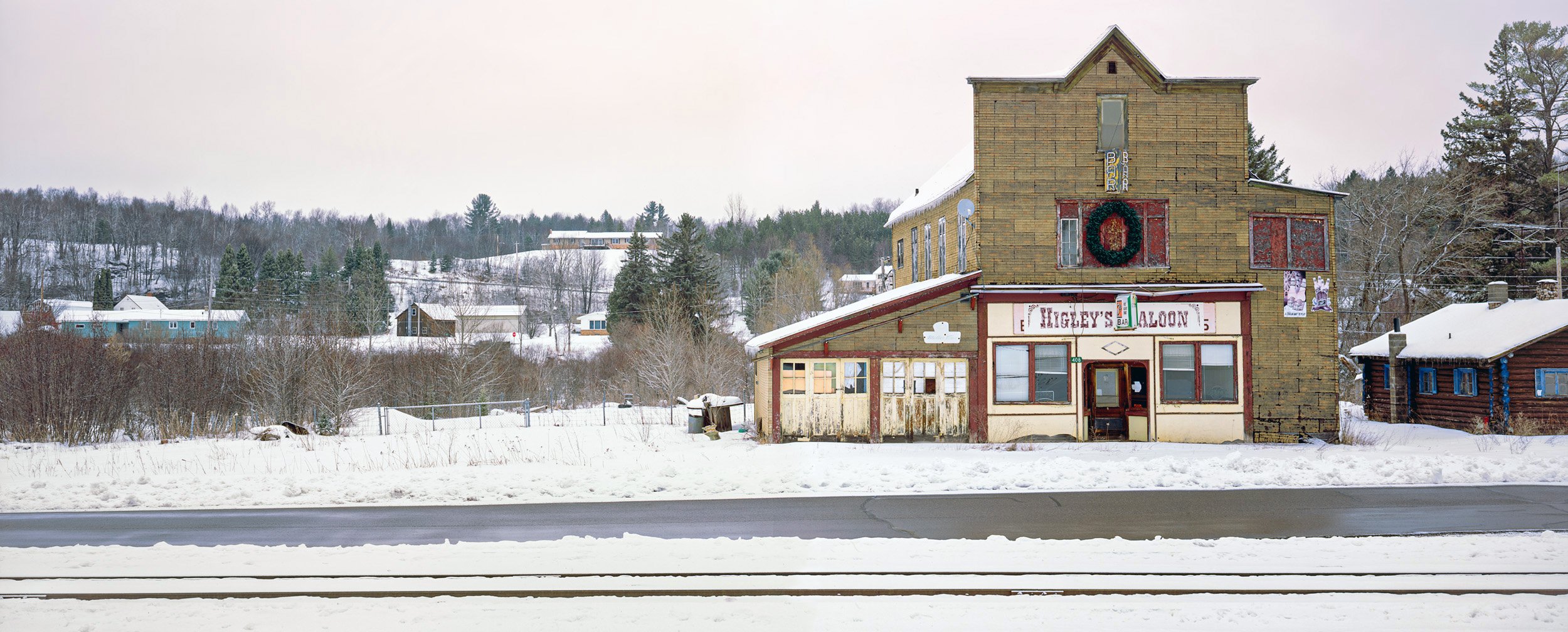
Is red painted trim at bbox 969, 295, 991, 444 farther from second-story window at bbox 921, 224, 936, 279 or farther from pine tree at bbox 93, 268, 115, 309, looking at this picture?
pine tree at bbox 93, 268, 115, 309

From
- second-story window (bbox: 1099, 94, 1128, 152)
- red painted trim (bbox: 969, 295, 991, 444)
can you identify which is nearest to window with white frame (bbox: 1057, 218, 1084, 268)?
second-story window (bbox: 1099, 94, 1128, 152)

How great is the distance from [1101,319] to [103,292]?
98099 millimetres

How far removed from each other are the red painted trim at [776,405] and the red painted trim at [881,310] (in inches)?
16.1

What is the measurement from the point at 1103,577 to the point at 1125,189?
50.8 feet

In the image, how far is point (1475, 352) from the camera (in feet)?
81.5

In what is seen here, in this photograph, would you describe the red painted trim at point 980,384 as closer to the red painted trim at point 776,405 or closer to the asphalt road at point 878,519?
the red painted trim at point 776,405

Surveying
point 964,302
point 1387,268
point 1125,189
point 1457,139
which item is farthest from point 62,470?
point 1457,139

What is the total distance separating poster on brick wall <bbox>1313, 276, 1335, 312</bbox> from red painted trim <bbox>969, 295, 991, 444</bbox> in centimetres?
827

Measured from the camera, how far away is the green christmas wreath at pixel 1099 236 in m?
22.1

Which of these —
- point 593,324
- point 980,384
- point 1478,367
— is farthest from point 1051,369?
point 593,324

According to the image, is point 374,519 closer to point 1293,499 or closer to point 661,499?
point 661,499

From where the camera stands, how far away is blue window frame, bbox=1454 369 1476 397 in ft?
84.2

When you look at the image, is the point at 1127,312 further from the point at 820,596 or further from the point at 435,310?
the point at 435,310

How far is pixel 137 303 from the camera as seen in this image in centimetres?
9362
